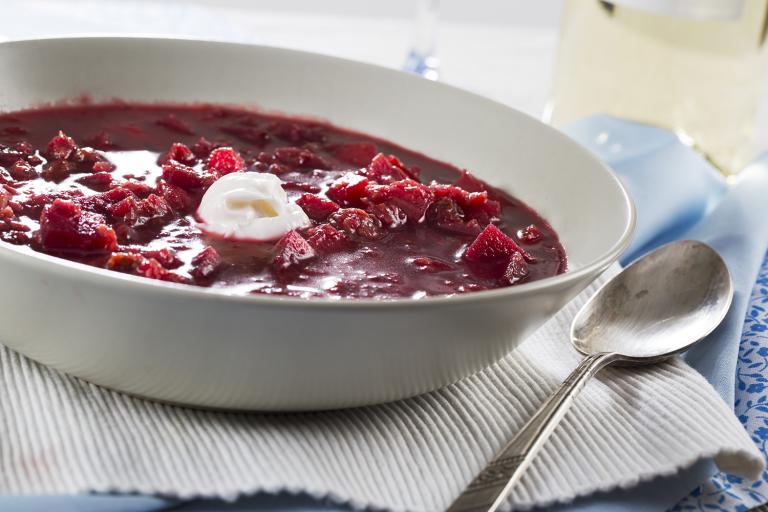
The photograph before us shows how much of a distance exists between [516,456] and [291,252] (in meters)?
0.62

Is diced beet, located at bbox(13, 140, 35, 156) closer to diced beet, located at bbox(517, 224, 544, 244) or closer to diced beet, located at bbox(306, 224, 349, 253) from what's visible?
diced beet, located at bbox(306, 224, 349, 253)

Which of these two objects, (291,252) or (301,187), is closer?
(291,252)

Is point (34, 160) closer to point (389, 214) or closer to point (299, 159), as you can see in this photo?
point (299, 159)

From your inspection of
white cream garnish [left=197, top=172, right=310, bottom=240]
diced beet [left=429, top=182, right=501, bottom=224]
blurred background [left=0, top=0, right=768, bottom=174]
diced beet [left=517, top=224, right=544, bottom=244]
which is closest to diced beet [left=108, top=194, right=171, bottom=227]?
white cream garnish [left=197, top=172, right=310, bottom=240]

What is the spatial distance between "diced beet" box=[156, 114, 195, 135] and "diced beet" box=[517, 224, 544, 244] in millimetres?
999

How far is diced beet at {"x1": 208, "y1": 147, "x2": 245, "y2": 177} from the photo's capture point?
99.4 inches

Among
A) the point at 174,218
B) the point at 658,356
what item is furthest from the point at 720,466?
the point at 174,218

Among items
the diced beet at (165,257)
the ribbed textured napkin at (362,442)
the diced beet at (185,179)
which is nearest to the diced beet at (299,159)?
the diced beet at (185,179)

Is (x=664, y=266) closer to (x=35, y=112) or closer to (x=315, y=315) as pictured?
(x=315, y=315)

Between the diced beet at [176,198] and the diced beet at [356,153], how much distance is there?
614mm

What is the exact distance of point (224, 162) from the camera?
2551 millimetres

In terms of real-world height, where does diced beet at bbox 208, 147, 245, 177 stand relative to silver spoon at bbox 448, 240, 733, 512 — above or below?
above

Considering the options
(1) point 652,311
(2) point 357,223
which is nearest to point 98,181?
(2) point 357,223

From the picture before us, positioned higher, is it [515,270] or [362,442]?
[515,270]
